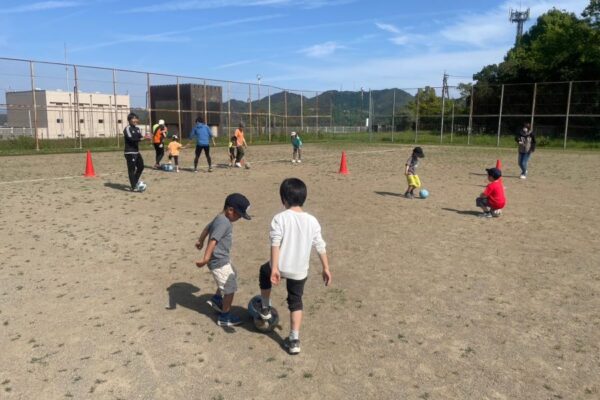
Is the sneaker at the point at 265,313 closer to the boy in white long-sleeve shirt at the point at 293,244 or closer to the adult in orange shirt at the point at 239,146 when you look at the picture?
the boy in white long-sleeve shirt at the point at 293,244

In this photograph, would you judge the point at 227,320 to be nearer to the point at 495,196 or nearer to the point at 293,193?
the point at 293,193

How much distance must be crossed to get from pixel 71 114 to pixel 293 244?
108 ft

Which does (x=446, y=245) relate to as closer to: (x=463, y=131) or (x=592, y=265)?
(x=592, y=265)

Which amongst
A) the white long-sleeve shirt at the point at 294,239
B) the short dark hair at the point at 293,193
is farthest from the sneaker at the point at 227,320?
the short dark hair at the point at 293,193

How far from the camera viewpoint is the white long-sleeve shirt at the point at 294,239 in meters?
3.63

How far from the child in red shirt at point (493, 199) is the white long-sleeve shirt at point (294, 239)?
6.05 metres

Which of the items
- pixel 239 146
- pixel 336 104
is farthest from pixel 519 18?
pixel 239 146

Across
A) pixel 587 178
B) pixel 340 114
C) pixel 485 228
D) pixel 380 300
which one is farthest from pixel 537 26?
pixel 380 300

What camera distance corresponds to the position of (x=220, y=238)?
4.04m

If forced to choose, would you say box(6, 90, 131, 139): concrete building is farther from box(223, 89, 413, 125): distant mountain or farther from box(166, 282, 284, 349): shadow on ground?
box(166, 282, 284, 349): shadow on ground

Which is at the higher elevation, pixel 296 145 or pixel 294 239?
pixel 296 145

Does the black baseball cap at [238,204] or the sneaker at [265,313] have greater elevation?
the black baseball cap at [238,204]

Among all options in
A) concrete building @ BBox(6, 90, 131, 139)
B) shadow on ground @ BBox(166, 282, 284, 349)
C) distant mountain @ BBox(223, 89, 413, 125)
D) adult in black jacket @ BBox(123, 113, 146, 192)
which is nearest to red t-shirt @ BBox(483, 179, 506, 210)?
shadow on ground @ BBox(166, 282, 284, 349)

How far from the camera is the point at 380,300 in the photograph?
479cm
